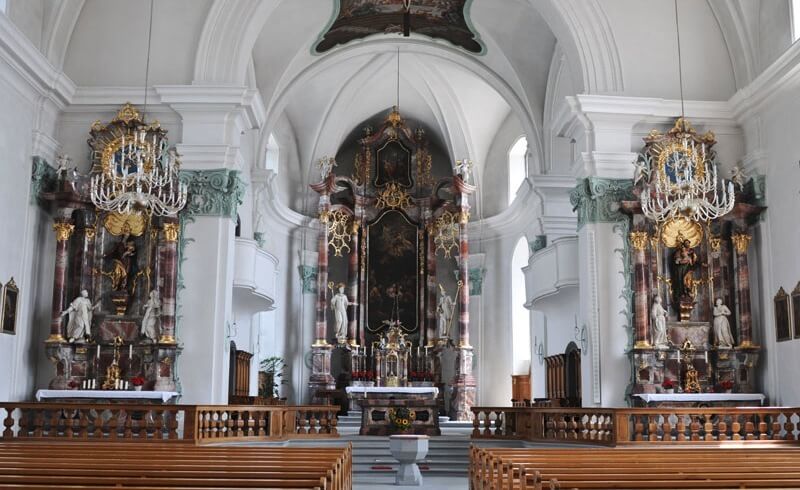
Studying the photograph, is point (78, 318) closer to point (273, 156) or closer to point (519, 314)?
point (273, 156)

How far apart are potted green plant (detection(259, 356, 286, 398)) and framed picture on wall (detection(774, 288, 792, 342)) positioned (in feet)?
35.2

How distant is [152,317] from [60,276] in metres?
1.50

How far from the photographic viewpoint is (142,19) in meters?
15.3

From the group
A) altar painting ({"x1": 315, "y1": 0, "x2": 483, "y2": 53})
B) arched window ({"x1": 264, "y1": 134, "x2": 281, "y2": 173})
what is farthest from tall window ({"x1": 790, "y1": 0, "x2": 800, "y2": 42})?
arched window ({"x1": 264, "y1": 134, "x2": 281, "y2": 173})

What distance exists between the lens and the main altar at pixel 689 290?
14.1 metres

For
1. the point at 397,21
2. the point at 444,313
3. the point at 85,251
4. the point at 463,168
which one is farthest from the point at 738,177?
the point at 85,251

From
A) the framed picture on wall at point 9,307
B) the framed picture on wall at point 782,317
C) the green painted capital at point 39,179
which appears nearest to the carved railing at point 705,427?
the framed picture on wall at point 782,317

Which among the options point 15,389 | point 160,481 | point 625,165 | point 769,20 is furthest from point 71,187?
point 769,20

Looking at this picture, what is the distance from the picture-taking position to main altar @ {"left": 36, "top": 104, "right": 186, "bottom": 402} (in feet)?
45.5

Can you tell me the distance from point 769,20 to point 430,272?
11.1 metres

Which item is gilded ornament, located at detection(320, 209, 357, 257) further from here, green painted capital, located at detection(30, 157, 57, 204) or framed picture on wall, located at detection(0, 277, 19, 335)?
framed picture on wall, located at detection(0, 277, 19, 335)

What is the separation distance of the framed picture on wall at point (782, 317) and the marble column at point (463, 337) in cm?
891

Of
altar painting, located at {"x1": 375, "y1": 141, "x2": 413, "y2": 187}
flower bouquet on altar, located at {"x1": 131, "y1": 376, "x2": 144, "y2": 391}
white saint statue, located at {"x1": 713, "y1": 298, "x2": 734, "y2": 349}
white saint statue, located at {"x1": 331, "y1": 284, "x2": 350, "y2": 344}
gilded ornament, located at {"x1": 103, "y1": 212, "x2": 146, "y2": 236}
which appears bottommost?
flower bouquet on altar, located at {"x1": 131, "y1": 376, "x2": 144, "y2": 391}

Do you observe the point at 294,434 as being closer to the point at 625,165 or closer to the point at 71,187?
the point at 71,187
